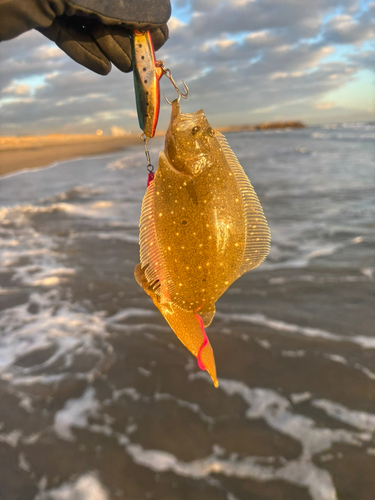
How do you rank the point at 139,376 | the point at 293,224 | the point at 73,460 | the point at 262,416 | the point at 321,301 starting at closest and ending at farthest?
the point at 73,460
the point at 262,416
the point at 139,376
the point at 321,301
the point at 293,224

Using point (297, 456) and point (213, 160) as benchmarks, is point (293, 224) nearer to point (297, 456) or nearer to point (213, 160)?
point (297, 456)

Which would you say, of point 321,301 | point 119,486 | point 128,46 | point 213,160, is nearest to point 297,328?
point 321,301

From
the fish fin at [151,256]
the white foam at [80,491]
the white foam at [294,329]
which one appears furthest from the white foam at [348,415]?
the fish fin at [151,256]

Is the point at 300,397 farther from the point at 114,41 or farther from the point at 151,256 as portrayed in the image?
the point at 114,41

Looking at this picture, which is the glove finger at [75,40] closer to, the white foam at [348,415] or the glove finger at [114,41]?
the glove finger at [114,41]

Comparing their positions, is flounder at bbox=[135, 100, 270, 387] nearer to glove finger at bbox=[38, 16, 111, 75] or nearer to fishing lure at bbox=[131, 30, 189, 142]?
fishing lure at bbox=[131, 30, 189, 142]

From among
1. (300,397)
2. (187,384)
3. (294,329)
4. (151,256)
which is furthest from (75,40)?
(294,329)

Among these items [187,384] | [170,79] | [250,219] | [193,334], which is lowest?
[187,384]
